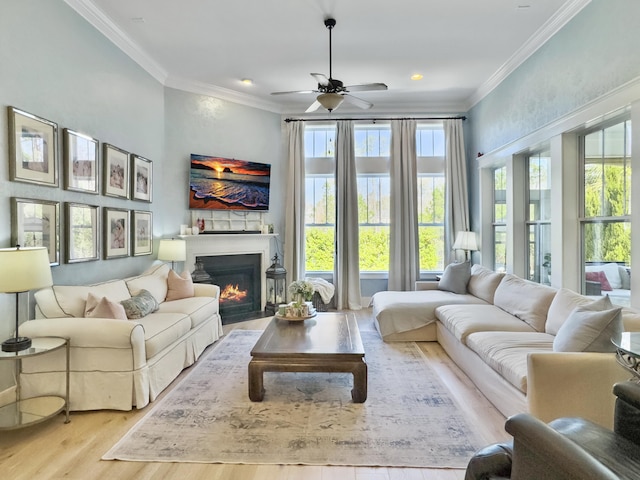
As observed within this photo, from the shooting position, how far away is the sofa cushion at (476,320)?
3.41m

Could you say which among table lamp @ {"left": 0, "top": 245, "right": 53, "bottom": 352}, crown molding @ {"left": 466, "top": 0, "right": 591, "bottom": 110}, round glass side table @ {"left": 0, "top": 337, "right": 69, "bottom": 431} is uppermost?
crown molding @ {"left": 466, "top": 0, "right": 591, "bottom": 110}

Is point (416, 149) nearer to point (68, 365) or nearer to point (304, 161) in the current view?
point (304, 161)

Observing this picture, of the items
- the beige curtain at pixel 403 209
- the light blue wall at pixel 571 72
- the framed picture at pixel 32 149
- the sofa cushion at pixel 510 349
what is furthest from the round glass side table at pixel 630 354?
the beige curtain at pixel 403 209

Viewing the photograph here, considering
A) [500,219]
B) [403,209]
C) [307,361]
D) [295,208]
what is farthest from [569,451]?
[295,208]

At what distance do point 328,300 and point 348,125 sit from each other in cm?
299

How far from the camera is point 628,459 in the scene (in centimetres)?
138

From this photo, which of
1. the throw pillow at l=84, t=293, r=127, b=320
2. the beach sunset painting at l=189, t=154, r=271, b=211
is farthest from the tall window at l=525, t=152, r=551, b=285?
the throw pillow at l=84, t=293, r=127, b=320

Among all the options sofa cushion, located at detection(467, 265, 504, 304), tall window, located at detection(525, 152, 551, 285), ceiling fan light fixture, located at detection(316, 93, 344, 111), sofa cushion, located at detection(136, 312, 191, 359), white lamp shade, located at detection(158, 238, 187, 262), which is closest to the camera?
sofa cushion, located at detection(136, 312, 191, 359)

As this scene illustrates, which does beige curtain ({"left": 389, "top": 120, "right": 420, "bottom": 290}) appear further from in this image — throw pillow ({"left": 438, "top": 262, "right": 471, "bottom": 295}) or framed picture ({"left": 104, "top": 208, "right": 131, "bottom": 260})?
framed picture ({"left": 104, "top": 208, "right": 131, "bottom": 260})

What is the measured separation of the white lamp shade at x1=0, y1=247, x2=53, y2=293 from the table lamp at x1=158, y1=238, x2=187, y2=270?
2.24m

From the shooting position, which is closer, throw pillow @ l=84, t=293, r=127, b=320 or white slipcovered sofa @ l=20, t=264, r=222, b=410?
white slipcovered sofa @ l=20, t=264, r=222, b=410

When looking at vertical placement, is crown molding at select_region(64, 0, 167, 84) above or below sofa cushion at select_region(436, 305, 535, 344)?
above

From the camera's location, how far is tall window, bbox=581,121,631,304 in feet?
10.2

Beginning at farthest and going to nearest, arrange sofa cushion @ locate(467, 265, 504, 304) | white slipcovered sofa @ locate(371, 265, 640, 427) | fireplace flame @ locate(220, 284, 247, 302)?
fireplace flame @ locate(220, 284, 247, 302) < sofa cushion @ locate(467, 265, 504, 304) < white slipcovered sofa @ locate(371, 265, 640, 427)
